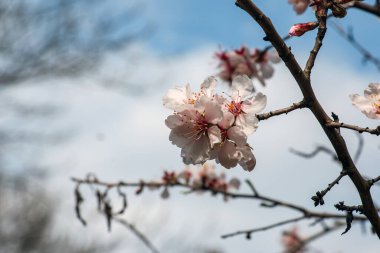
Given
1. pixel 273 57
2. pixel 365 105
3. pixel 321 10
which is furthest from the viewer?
pixel 273 57

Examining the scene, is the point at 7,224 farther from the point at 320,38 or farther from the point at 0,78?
the point at 320,38

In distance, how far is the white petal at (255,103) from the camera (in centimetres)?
105

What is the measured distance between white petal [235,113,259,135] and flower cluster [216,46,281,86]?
1416 millimetres

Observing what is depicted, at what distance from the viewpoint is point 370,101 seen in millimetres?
1152

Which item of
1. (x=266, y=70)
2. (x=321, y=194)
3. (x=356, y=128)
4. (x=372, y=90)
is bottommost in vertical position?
(x=321, y=194)

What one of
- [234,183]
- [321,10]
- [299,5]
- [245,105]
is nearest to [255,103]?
[245,105]

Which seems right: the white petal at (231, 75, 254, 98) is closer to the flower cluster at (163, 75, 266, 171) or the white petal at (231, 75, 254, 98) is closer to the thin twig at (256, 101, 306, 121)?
the flower cluster at (163, 75, 266, 171)

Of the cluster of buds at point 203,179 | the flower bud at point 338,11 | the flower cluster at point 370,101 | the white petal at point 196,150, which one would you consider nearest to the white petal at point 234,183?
the cluster of buds at point 203,179

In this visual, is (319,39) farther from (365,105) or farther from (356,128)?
(365,105)

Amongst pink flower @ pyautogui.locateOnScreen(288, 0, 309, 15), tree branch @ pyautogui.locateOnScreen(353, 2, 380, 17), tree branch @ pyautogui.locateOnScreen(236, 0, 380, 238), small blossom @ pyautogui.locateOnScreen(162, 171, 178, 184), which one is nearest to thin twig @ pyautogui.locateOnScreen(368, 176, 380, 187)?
tree branch @ pyautogui.locateOnScreen(236, 0, 380, 238)

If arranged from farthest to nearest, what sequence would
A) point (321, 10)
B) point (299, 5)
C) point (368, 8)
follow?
point (299, 5)
point (321, 10)
point (368, 8)

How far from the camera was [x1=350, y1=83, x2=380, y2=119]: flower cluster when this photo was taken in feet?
3.74

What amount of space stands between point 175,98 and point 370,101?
47cm

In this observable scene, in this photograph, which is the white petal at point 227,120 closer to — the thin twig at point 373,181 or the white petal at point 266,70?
the thin twig at point 373,181
